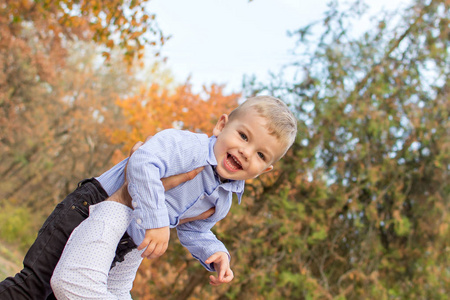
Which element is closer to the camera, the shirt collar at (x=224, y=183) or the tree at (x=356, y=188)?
the shirt collar at (x=224, y=183)

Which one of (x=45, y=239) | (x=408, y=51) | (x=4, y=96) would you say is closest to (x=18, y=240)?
(x=4, y=96)

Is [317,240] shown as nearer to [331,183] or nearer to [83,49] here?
[331,183]

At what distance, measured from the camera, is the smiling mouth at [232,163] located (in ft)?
6.97

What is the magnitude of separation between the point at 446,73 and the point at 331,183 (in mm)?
2081

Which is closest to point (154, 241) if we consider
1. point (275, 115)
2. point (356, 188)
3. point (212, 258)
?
point (212, 258)

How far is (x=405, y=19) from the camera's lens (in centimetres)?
593

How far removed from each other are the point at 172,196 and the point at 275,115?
60cm

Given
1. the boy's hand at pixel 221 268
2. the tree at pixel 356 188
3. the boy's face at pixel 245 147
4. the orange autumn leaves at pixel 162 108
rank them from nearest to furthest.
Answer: the boy's face at pixel 245 147 < the boy's hand at pixel 221 268 < the tree at pixel 356 188 < the orange autumn leaves at pixel 162 108

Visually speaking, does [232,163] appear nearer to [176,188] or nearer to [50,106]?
[176,188]

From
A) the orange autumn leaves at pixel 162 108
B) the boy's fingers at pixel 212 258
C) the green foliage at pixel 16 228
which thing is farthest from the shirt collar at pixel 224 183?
the green foliage at pixel 16 228

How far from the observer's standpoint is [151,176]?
181cm

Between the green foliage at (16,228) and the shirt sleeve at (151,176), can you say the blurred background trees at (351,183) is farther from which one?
the green foliage at (16,228)

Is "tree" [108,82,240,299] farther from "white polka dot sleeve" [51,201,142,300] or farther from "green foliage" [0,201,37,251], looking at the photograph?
"green foliage" [0,201,37,251]

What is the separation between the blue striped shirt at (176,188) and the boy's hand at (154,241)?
0.02 meters
